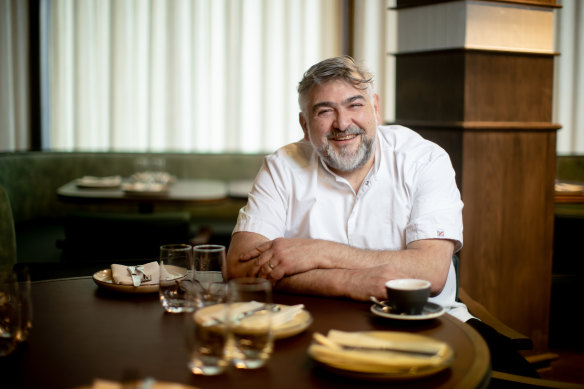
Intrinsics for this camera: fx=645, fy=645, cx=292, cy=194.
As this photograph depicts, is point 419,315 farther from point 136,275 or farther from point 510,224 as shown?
point 510,224

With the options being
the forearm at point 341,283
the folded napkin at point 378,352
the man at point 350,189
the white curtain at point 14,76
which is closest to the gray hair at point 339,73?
the man at point 350,189

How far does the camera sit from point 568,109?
554 cm

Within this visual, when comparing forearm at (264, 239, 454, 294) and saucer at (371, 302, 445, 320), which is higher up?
forearm at (264, 239, 454, 294)

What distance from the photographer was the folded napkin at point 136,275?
1.63 m

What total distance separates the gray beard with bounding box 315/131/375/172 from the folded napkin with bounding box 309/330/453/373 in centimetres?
95

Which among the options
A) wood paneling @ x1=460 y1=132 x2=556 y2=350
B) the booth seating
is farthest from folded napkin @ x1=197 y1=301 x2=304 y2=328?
the booth seating

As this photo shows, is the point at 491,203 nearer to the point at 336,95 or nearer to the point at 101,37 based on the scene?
the point at 336,95

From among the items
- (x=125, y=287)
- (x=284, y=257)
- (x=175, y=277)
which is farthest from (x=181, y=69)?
(x=175, y=277)

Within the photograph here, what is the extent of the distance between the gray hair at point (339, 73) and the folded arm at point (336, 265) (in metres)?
0.56

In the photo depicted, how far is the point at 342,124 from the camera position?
2113mm

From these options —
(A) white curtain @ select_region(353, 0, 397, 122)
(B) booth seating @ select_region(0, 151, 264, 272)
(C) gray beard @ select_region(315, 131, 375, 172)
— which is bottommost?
(B) booth seating @ select_region(0, 151, 264, 272)

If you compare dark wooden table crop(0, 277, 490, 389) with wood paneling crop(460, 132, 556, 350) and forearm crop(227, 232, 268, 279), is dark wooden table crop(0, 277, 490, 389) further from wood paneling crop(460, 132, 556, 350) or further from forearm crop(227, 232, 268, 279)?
wood paneling crop(460, 132, 556, 350)

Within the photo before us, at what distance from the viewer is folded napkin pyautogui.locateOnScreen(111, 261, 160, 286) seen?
1631 millimetres

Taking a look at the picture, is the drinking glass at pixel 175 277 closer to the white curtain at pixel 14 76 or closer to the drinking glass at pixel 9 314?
the drinking glass at pixel 9 314
